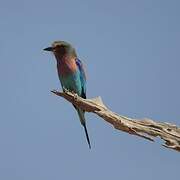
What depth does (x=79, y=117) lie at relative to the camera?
852 centimetres

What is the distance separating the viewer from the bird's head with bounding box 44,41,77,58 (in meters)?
7.99

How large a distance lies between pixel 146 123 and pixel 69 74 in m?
2.46

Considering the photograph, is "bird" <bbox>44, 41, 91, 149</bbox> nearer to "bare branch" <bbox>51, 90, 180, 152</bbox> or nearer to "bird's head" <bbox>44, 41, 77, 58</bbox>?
"bird's head" <bbox>44, 41, 77, 58</bbox>

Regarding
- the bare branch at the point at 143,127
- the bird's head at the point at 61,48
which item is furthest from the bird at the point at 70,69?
the bare branch at the point at 143,127

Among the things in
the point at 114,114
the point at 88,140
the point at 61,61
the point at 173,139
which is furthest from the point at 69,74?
the point at 173,139

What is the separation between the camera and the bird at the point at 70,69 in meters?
8.09

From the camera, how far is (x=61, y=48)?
8.09m

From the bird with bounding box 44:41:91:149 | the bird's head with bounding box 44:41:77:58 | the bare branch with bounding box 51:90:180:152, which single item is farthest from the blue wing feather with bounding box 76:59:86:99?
the bare branch with bounding box 51:90:180:152

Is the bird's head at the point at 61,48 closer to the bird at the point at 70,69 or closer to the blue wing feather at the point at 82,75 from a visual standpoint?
the bird at the point at 70,69

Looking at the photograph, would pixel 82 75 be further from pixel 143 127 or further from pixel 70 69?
pixel 143 127

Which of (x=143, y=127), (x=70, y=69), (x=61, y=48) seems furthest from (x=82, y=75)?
(x=143, y=127)

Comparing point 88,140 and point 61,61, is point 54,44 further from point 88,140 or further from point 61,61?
point 88,140

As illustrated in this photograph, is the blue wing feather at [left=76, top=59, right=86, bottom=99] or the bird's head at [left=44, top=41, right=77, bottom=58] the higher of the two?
the bird's head at [left=44, top=41, right=77, bottom=58]

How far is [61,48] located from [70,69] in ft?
1.61
